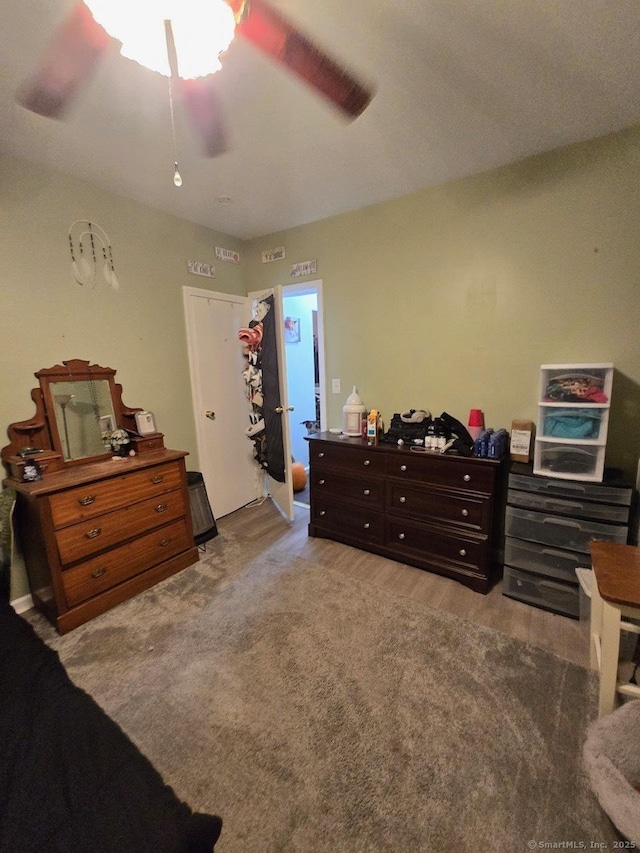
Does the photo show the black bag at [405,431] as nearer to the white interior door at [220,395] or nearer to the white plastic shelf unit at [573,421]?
the white plastic shelf unit at [573,421]

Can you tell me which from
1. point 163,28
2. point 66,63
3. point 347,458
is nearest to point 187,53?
point 163,28

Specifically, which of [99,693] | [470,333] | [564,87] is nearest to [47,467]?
[99,693]

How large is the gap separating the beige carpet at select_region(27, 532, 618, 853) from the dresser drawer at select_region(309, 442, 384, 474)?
86 centimetres

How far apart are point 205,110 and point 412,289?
1660 millimetres

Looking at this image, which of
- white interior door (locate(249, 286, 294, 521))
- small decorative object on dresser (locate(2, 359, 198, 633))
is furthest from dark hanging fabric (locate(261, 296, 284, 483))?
small decorative object on dresser (locate(2, 359, 198, 633))

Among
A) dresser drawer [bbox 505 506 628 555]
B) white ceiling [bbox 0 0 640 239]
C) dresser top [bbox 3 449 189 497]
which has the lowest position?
dresser drawer [bbox 505 506 628 555]

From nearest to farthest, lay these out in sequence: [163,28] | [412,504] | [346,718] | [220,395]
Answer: [163,28], [346,718], [412,504], [220,395]

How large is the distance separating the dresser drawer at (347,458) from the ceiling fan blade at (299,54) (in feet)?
6.13

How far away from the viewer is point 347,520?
272cm

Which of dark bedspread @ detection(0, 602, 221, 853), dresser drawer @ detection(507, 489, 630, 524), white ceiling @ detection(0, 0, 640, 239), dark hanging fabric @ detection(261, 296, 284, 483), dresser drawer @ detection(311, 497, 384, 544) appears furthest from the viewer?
dark hanging fabric @ detection(261, 296, 284, 483)

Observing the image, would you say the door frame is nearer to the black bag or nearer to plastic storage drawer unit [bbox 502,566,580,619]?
the black bag

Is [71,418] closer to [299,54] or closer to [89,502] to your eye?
[89,502]

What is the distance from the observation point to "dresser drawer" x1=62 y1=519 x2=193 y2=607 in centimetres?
192

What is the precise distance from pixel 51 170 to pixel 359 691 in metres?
3.32
